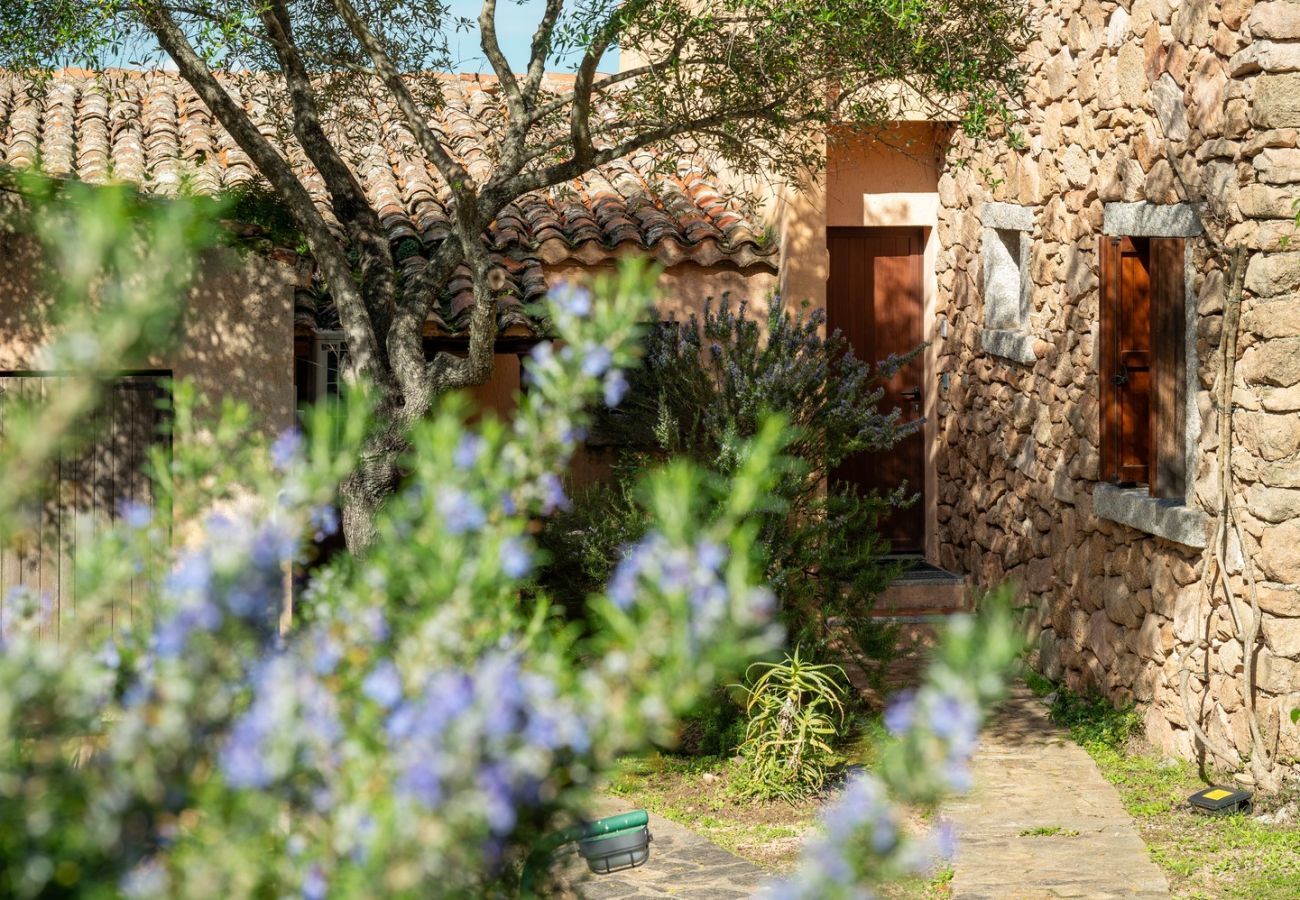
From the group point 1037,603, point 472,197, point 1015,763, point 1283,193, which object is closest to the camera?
point 1283,193

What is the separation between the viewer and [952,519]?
11586 mm

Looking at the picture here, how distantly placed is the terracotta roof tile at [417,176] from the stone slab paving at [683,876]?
409 cm

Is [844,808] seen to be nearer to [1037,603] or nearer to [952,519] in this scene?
[1037,603]

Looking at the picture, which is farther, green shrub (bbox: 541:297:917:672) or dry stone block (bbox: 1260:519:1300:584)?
green shrub (bbox: 541:297:917:672)

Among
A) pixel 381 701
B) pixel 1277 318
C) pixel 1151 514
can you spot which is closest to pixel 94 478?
pixel 1151 514

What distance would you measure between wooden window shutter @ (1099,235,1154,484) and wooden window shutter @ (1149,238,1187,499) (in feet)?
0.31

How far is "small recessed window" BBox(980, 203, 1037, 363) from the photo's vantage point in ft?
33.9

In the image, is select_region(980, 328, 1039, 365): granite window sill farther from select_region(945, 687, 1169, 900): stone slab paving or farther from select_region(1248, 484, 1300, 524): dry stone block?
select_region(1248, 484, 1300, 524): dry stone block

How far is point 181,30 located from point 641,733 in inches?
279

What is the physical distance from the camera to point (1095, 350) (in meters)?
8.90

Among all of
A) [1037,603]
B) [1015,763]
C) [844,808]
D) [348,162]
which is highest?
[348,162]

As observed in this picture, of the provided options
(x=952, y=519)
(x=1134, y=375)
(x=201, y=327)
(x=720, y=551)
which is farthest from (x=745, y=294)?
(x=720, y=551)

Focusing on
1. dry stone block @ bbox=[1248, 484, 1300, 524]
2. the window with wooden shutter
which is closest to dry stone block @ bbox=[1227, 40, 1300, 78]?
the window with wooden shutter

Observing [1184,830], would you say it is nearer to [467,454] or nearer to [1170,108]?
[1170,108]
